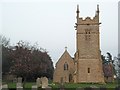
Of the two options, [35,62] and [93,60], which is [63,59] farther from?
[35,62]

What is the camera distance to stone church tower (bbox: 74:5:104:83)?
65562 millimetres

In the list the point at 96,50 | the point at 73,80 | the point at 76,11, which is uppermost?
the point at 76,11

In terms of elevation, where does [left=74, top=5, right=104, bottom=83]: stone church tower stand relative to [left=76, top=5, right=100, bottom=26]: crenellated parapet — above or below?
below

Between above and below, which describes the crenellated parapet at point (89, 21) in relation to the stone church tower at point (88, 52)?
above

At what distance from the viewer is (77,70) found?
217ft

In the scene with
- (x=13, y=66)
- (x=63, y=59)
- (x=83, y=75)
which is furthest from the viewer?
(x=63, y=59)

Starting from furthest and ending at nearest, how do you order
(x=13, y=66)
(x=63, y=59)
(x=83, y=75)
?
(x=63, y=59) < (x=83, y=75) < (x=13, y=66)

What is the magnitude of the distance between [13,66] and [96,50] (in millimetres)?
18102

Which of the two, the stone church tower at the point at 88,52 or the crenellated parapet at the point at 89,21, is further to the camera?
the crenellated parapet at the point at 89,21

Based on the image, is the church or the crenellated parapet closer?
the church

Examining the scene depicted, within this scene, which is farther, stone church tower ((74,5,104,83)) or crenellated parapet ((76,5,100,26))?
crenellated parapet ((76,5,100,26))

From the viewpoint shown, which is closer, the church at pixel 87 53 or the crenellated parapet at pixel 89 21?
the church at pixel 87 53

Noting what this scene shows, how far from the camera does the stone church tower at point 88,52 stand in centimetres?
6556

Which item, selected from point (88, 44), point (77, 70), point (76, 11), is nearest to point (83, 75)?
point (77, 70)
